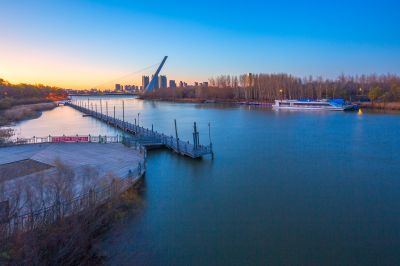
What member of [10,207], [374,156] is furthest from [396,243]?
[374,156]

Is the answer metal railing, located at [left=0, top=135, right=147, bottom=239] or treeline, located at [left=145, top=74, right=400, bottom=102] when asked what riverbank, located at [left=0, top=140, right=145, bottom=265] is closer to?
metal railing, located at [left=0, top=135, right=147, bottom=239]

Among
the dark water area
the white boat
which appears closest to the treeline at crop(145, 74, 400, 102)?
the white boat

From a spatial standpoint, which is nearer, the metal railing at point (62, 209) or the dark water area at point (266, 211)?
the metal railing at point (62, 209)

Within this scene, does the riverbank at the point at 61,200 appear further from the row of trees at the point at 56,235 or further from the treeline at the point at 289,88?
the treeline at the point at 289,88

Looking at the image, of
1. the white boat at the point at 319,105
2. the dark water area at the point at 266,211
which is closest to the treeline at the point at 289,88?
the white boat at the point at 319,105

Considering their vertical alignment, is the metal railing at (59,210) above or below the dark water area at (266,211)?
above

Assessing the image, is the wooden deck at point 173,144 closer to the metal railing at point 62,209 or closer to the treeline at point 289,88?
the metal railing at point 62,209

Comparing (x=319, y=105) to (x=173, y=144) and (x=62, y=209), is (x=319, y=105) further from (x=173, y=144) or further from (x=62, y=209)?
(x=62, y=209)

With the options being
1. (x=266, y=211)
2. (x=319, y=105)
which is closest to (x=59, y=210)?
(x=266, y=211)

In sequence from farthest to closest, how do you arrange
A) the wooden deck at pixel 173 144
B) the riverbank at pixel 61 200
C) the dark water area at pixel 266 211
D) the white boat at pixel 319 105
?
the white boat at pixel 319 105 → the wooden deck at pixel 173 144 → the dark water area at pixel 266 211 → the riverbank at pixel 61 200

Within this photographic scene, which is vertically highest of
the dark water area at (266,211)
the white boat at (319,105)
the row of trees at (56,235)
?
the white boat at (319,105)

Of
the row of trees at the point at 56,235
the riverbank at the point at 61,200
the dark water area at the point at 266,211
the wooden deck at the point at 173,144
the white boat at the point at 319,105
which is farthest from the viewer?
the white boat at the point at 319,105
